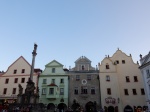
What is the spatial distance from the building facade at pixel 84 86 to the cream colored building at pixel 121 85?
1663mm

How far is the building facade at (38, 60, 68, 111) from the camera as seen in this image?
39.7m

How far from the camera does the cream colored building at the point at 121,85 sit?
38031mm

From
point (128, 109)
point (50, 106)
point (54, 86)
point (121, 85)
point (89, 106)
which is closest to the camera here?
→ point (128, 109)

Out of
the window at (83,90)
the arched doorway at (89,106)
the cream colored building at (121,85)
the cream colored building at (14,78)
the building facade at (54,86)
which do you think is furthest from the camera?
the cream colored building at (14,78)

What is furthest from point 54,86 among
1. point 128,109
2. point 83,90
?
point 128,109

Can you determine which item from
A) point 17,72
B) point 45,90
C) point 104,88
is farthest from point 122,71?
point 17,72

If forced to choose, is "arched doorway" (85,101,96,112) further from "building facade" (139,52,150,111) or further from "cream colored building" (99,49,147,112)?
"building facade" (139,52,150,111)

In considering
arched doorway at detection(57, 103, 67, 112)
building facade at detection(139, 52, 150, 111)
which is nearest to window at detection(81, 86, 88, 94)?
arched doorway at detection(57, 103, 67, 112)

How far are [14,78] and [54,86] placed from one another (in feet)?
37.3

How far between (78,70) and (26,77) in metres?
13.7

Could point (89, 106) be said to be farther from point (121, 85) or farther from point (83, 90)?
point (121, 85)


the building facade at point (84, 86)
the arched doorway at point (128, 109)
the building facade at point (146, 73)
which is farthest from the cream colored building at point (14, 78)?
the building facade at point (146, 73)

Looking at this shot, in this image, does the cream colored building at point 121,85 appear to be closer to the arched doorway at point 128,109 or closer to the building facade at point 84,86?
the arched doorway at point 128,109

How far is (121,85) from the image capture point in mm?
40406
